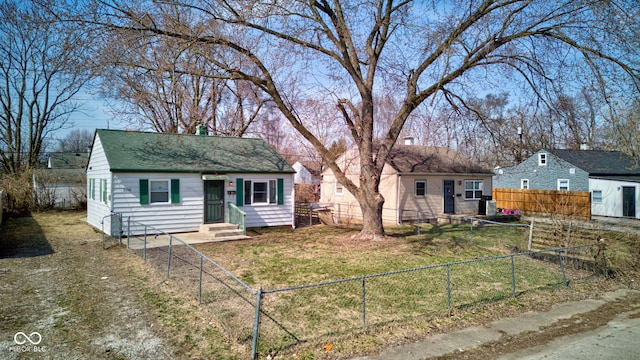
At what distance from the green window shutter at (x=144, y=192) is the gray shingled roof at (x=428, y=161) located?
12538 millimetres

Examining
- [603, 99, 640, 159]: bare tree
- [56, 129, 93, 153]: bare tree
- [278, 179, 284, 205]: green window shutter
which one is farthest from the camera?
[56, 129, 93, 153]: bare tree

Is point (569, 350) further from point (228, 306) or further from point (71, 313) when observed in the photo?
point (71, 313)

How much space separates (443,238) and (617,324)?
A: 8.54 m

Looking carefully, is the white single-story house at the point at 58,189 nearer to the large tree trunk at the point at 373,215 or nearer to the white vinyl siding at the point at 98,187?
the white vinyl siding at the point at 98,187

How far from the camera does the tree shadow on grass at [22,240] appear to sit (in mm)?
11570

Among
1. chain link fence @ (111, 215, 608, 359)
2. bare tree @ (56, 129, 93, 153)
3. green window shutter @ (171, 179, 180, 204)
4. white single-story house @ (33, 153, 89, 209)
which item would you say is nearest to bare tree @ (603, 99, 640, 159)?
chain link fence @ (111, 215, 608, 359)

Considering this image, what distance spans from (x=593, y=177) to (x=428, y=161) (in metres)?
12.8

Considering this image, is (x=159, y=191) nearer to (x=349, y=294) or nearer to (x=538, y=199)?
(x=349, y=294)

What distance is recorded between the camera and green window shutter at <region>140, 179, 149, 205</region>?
14.7 metres

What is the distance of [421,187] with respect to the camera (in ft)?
71.4

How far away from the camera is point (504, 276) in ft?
30.9

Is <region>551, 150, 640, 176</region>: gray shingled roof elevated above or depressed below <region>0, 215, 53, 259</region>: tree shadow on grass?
above

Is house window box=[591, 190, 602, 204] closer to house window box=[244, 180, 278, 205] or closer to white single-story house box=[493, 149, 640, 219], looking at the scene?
white single-story house box=[493, 149, 640, 219]

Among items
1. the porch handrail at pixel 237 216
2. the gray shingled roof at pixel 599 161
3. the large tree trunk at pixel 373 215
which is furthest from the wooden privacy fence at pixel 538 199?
the porch handrail at pixel 237 216
